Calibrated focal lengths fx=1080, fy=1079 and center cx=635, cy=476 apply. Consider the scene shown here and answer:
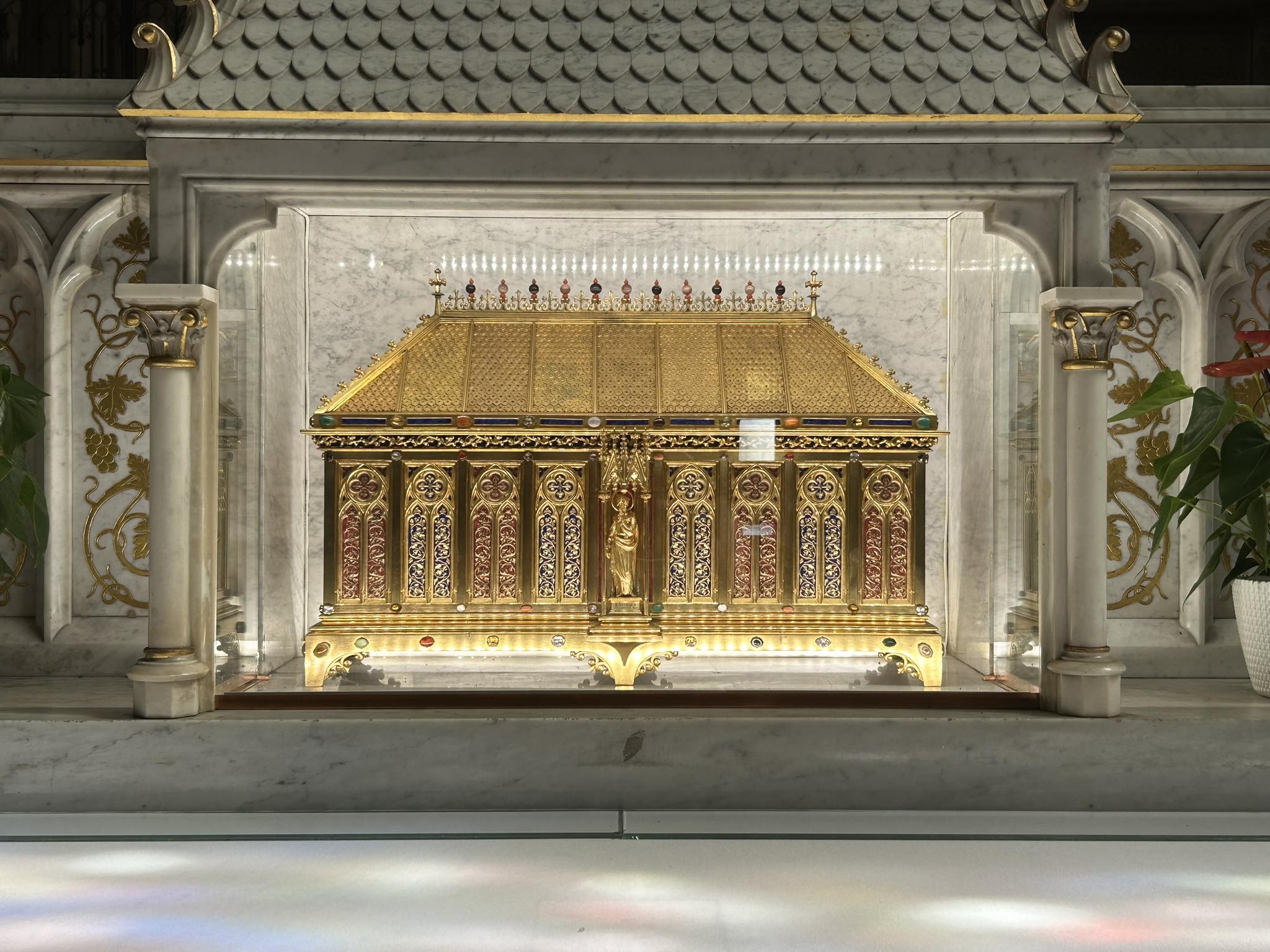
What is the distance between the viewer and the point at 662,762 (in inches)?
144

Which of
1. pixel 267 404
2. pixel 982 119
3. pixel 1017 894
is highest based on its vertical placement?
pixel 982 119

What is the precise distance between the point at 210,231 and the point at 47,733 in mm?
1793

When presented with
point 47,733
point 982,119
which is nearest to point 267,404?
point 47,733

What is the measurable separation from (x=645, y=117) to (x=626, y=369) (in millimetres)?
1084

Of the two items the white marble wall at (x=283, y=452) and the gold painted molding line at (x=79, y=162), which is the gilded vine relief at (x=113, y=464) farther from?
the white marble wall at (x=283, y=452)

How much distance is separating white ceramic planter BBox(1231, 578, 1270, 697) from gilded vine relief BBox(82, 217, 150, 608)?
454 centimetres

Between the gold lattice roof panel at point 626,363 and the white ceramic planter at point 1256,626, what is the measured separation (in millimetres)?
1401

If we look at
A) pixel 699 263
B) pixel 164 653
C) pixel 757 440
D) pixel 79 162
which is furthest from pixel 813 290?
pixel 79 162

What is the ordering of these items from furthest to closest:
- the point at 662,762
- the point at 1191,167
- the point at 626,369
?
the point at 1191,167
the point at 626,369
the point at 662,762

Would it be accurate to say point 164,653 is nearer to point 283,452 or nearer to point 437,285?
point 283,452

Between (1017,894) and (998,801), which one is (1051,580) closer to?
(998,801)

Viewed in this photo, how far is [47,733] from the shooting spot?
11.8ft

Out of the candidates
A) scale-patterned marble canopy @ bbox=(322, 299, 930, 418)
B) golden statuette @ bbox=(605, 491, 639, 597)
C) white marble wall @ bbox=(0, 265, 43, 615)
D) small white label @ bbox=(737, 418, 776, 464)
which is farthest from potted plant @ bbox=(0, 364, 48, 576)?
small white label @ bbox=(737, 418, 776, 464)

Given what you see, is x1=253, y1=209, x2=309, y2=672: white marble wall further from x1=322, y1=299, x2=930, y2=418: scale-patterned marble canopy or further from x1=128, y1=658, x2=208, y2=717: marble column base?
x1=128, y1=658, x2=208, y2=717: marble column base
